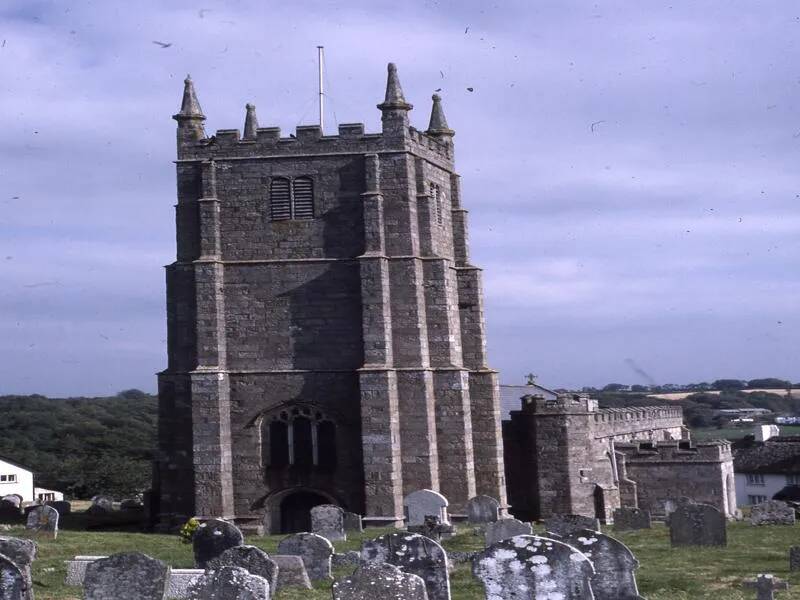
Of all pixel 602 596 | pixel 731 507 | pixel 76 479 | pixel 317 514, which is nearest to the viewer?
pixel 602 596

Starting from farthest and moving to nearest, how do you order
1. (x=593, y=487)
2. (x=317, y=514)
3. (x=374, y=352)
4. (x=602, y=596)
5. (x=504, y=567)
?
(x=593, y=487)
(x=374, y=352)
(x=317, y=514)
(x=602, y=596)
(x=504, y=567)

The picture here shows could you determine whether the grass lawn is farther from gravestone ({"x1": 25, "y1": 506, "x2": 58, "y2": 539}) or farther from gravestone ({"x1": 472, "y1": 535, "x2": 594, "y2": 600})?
gravestone ({"x1": 472, "y1": 535, "x2": 594, "y2": 600})

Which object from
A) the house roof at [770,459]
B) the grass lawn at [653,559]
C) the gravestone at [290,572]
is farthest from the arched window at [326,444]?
the house roof at [770,459]

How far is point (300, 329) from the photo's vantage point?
34844 millimetres

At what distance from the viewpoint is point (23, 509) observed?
3931 cm

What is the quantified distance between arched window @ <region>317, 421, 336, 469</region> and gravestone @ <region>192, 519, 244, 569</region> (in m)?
13.5

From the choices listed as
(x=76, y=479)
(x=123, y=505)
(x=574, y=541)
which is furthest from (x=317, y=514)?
(x=76, y=479)

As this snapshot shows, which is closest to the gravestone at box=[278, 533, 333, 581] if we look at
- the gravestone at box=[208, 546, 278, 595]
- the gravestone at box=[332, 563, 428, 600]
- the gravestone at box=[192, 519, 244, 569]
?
the gravestone at box=[192, 519, 244, 569]

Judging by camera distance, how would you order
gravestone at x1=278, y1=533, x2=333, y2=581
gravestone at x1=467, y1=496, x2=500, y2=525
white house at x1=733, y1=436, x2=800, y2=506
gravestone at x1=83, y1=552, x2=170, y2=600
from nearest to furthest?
gravestone at x1=83, y1=552, x2=170, y2=600, gravestone at x1=278, y1=533, x2=333, y2=581, gravestone at x1=467, y1=496, x2=500, y2=525, white house at x1=733, y1=436, x2=800, y2=506

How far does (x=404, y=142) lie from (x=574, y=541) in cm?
2058

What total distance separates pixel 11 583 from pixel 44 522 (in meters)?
15.5

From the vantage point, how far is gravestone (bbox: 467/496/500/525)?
3384 cm

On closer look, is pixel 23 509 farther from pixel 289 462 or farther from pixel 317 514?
pixel 317 514

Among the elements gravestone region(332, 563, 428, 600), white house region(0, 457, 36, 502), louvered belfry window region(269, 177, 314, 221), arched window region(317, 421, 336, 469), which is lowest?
gravestone region(332, 563, 428, 600)
